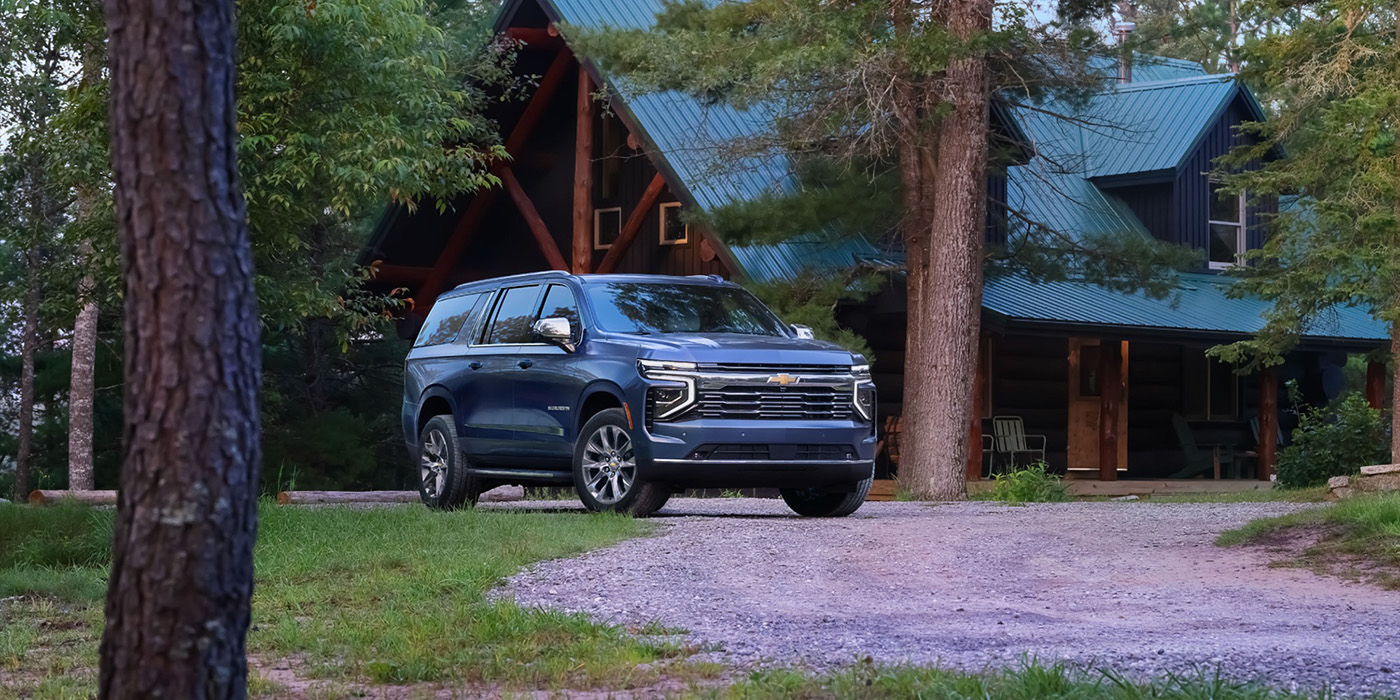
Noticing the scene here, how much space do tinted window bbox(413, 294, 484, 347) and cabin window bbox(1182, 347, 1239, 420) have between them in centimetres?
1811

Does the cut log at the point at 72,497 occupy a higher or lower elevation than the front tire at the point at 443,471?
lower

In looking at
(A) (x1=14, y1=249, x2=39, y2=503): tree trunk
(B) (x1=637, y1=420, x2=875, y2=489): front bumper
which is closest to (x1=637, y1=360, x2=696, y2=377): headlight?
(B) (x1=637, y1=420, x2=875, y2=489): front bumper

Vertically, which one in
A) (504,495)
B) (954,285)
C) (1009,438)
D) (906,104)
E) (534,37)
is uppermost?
(534,37)

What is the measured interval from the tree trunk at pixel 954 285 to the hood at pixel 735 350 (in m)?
5.82

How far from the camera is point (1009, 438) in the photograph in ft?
89.4

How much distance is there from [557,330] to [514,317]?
1388mm

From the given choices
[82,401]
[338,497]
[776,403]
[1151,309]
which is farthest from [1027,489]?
[82,401]

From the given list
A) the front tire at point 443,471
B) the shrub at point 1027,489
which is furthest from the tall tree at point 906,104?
the front tire at point 443,471

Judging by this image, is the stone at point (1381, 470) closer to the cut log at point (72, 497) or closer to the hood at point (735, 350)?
the hood at point (735, 350)

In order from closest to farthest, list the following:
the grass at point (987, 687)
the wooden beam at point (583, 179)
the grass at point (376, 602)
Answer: the grass at point (987, 687) < the grass at point (376, 602) < the wooden beam at point (583, 179)

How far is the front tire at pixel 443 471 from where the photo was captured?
14.9 meters

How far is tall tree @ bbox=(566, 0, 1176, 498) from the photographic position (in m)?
18.3

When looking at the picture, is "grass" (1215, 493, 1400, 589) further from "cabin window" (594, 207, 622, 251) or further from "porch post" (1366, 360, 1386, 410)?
"porch post" (1366, 360, 1386, 410)

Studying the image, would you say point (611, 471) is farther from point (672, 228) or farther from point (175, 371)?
point (672, 228)
